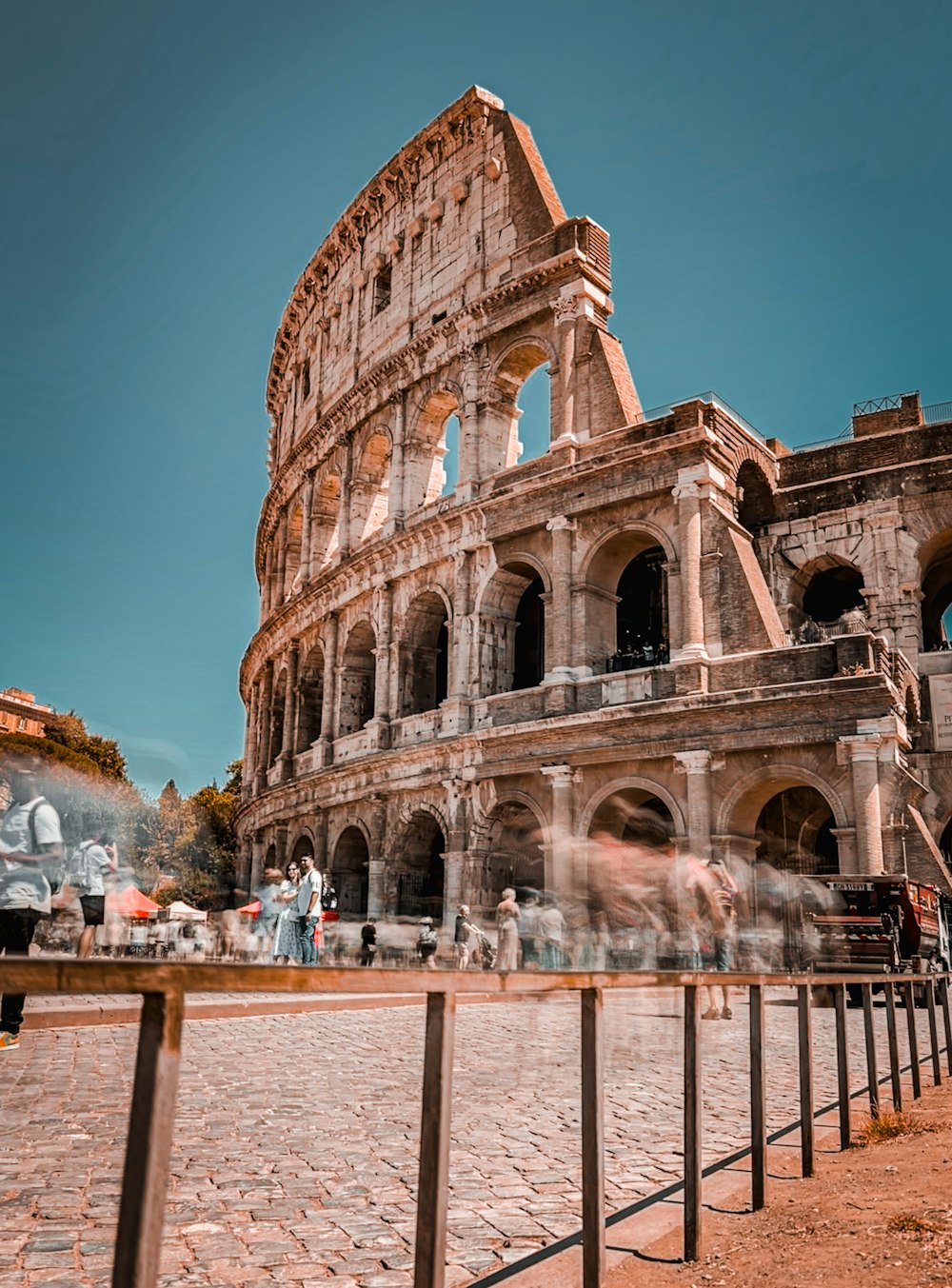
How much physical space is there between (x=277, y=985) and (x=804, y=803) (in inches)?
683

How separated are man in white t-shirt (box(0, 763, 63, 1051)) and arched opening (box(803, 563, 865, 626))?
1610 centimetres

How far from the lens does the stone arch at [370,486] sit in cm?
2483

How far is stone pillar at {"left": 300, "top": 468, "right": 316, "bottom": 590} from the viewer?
27156mm

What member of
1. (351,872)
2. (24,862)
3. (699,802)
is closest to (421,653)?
(351,872)

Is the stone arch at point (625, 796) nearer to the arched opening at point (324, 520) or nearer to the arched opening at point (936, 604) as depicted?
the arched opening at point (936, 604)

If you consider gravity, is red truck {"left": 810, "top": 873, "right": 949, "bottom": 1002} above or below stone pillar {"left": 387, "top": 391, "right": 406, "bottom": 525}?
below

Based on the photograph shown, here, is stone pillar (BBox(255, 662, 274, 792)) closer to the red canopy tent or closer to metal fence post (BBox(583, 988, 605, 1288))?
the red canopy tent

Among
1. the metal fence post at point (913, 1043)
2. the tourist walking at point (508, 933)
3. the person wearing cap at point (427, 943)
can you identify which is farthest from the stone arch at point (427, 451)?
the metal fence post at point (913, 1043)

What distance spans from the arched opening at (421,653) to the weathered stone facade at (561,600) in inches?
1.9

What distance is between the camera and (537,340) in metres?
20.7

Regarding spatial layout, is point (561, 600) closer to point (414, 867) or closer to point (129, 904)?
point (414, 867)

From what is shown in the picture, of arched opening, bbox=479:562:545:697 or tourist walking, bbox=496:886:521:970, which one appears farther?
arched opening, bbox=479:562:545:697

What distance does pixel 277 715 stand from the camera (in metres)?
28.8

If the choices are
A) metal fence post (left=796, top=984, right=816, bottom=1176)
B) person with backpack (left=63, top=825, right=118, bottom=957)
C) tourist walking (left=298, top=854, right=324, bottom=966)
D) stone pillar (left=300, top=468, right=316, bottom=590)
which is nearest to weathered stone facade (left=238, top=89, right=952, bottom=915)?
stone pillar (left=300, top=468, right=316, bottom=590)
